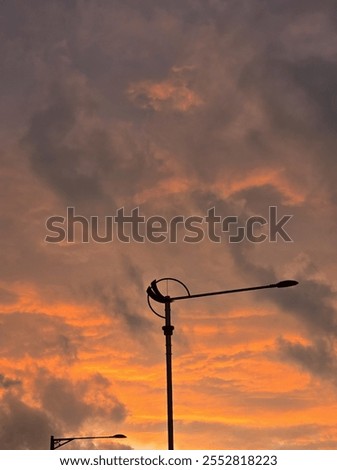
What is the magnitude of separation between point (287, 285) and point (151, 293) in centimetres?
494

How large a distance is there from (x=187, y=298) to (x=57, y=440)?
109 feet
